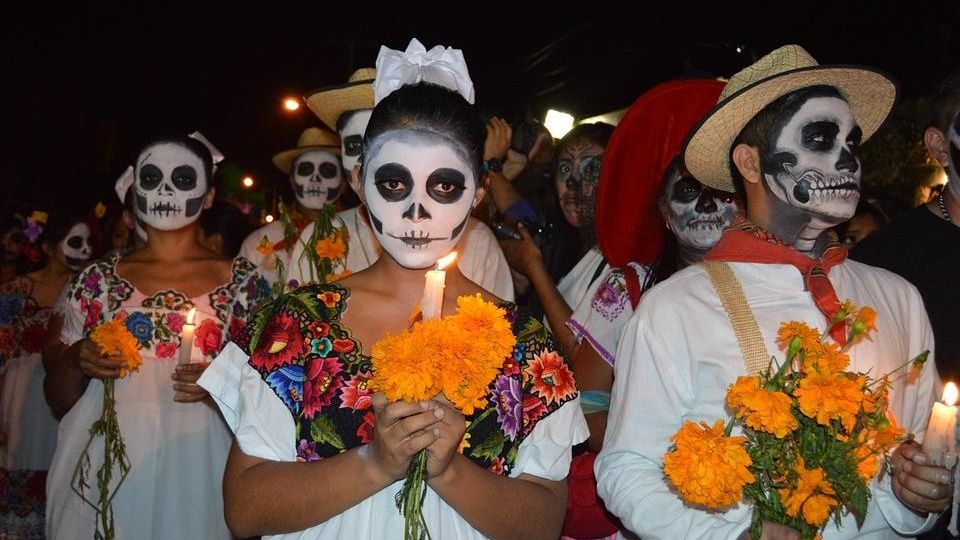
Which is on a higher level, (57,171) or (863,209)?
(57,171)

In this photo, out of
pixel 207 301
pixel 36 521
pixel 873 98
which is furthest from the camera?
pixel 36 521

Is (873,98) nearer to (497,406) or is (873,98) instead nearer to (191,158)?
(497,406)

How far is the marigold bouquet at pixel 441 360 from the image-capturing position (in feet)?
7.29

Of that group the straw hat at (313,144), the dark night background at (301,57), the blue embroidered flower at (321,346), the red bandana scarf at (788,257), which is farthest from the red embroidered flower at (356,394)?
the straw hat at (313,144)

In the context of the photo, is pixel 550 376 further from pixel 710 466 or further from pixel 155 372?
pixel 155 372

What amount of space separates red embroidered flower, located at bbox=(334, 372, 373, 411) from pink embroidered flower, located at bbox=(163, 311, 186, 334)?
8.24ft

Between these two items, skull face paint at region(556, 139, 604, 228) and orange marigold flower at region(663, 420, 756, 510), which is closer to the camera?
orange marigold flower at region(663, 420, 756, 510)

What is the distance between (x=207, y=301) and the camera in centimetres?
500

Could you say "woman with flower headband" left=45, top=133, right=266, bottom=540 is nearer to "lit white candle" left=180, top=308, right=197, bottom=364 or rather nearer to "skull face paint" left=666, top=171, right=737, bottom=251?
"lit white candle" left=180, top=308, right=197, bottom=364

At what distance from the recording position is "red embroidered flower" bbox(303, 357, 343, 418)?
269 cm

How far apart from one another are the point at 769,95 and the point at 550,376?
109 cm

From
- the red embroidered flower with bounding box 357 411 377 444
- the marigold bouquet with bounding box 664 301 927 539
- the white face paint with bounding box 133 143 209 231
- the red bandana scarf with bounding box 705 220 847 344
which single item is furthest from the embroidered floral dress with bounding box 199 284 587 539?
the white face paint with bounding box 133 143 209 231

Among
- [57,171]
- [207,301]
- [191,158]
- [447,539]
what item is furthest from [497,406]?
[57,171]

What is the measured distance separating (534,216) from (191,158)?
1.82 meters
